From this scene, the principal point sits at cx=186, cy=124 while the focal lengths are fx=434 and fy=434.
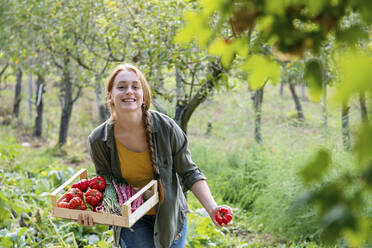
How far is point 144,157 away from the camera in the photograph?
2.33 metres

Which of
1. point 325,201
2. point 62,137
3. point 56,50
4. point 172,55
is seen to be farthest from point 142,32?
point 62,137

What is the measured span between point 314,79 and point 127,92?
1711 mm

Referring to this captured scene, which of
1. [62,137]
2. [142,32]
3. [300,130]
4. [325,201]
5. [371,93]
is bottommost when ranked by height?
[62,137]

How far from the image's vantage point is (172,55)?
381cm

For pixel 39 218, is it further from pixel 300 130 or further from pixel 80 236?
pixel 300 130

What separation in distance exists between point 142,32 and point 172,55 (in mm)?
582

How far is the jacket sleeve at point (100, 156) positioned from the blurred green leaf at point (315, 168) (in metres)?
1.91

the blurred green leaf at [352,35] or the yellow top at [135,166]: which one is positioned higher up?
the blurred green leaf at [352,35]

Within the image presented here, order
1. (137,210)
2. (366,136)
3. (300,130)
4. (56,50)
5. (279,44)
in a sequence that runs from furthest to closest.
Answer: (56,50) → (300,130) → (137,210) → (279,44) → (366,136)

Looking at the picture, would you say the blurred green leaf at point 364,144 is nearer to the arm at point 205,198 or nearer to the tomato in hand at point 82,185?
the arm at point 205,198

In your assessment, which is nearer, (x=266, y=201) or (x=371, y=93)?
(x=371, y=93)

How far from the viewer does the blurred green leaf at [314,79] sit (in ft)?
1.95

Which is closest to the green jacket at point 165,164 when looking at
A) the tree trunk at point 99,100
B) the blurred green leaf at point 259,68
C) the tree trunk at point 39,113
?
the blurred green leaf at point 259,68

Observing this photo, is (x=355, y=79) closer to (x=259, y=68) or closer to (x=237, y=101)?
(x=259, y=68)
